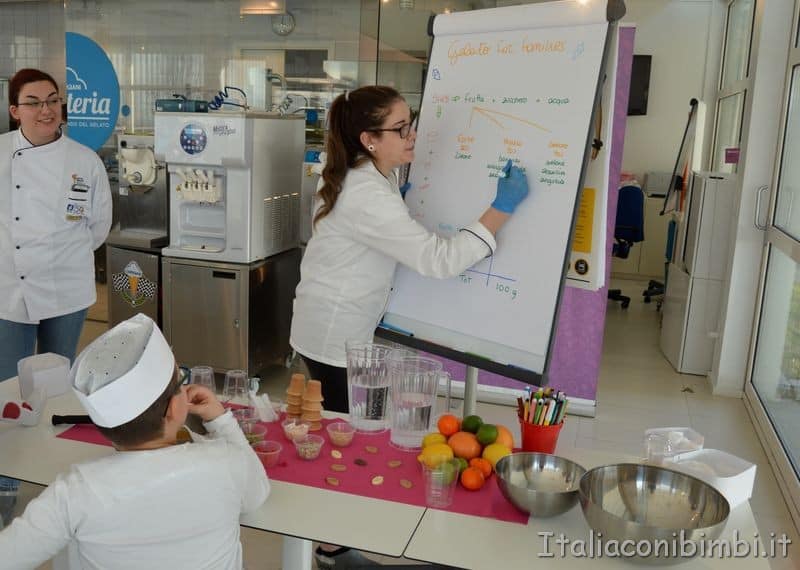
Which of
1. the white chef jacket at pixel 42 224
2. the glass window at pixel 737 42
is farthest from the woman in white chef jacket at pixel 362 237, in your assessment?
the glass window at pixel 737 42

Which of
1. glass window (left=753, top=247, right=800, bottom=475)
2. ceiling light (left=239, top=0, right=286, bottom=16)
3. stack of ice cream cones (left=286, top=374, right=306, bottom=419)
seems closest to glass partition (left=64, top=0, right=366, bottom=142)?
ceiling light (left=239, top=0, right=286, bottom=16)

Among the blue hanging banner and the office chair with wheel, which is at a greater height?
the blue hanging banner

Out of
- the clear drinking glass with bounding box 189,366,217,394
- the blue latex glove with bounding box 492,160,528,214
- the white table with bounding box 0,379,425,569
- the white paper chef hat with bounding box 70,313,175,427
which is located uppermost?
the blue latex glove with bounding box 492,160,528,214

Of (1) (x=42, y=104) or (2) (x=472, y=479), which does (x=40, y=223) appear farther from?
(2) (x=472, y=479)

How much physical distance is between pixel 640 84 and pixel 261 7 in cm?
447

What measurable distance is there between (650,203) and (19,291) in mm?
6732

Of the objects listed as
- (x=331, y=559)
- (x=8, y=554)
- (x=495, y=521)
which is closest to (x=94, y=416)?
(x=8, y=554)

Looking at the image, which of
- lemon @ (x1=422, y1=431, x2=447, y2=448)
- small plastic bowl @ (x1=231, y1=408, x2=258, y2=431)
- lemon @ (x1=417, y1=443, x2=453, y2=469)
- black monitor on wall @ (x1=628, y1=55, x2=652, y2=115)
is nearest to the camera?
lemon @ (x1=417, y1=443, x2=453, y2=469)

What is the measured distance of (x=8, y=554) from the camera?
1332 millimetres

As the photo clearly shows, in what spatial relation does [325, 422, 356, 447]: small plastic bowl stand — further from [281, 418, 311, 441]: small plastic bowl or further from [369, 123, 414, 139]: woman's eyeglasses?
[369, 123, 414, 139]: woman's eyeglasses

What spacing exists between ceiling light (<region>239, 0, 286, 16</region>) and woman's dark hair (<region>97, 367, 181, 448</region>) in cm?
471

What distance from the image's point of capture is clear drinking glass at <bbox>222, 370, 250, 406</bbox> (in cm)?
217

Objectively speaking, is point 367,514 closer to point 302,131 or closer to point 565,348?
point 565,348

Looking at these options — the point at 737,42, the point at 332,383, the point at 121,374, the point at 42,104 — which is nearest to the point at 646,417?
the point at 332,383
